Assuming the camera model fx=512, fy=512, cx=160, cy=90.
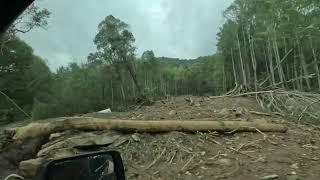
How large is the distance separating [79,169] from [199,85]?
79.4 m

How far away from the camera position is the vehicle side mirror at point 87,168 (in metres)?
1.76

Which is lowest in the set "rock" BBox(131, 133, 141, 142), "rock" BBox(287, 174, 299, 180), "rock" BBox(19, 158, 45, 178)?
"rock" BBox(287, 174, 299, 180)

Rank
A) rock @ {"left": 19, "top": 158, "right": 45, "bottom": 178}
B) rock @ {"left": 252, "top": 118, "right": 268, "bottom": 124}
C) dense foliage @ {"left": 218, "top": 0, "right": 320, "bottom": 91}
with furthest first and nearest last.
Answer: dense foliage @ {"left": 218, "top": 0, "right": 320, "bottom": 91} → rock @ {"left": 252, "top": 118, "right": 268, "bottom": 124} → rock @ {"left": 19, "top": 158, "right": 45, "bottom": 178}

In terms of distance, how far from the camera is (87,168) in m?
1.98

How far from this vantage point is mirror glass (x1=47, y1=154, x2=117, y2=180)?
1.80 meters

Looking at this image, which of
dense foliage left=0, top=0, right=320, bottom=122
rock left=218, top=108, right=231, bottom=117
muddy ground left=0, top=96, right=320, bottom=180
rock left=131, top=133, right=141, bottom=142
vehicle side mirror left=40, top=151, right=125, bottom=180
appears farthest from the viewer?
dense foliage left=0, top=0, right=320, bottom=122

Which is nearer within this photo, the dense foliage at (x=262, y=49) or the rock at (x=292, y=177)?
the rock at (x=292, y=177)

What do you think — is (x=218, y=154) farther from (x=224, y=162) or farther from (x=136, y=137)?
(x=136, y=137)

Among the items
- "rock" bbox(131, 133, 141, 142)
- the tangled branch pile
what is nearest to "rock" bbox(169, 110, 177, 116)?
"rock" bbox(131, 133, 141, 142)

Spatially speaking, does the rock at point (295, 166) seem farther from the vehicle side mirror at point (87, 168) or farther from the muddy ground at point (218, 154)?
the vehicle side mirror at point (87, 168)

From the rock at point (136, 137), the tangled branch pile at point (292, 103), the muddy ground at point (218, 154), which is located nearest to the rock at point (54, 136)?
→ the muddy ground at point (218, 154)

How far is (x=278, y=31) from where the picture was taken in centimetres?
2431

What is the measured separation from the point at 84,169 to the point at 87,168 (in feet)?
0.08

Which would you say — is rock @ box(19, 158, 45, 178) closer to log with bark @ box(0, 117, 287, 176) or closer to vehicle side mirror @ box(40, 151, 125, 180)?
log with bark @ box(0, 117, 287, 176)
